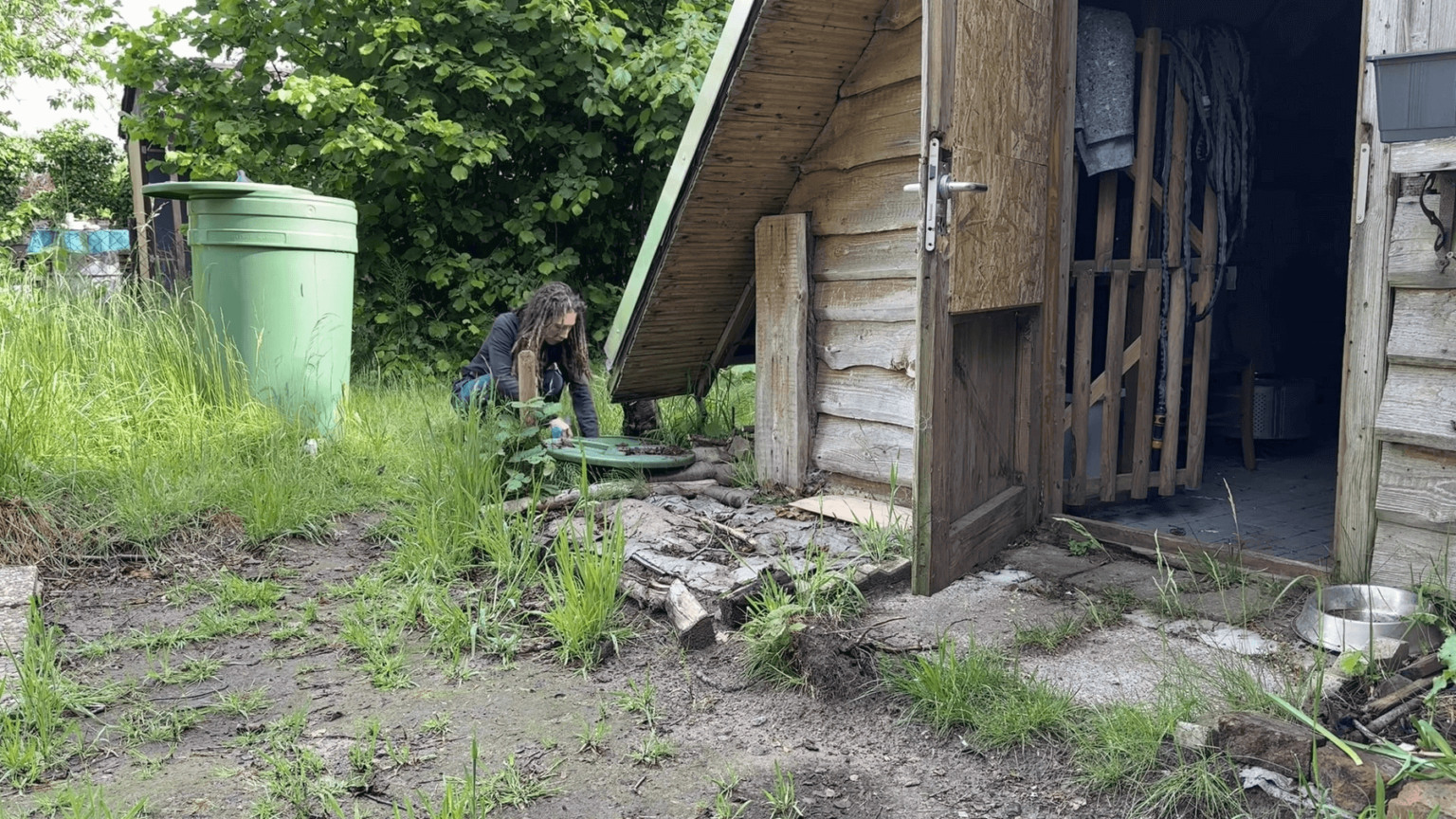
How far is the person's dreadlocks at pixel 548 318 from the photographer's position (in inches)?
216

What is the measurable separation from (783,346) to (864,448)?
673 millimetres

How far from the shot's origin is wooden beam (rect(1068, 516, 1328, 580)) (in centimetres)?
396

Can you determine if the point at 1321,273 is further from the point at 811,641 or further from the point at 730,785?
the point at 730,785

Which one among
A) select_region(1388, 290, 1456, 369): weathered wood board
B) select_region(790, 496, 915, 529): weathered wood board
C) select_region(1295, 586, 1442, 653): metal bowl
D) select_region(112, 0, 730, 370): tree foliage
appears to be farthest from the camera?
select_region(112, 0, 730, 370): tree foliage

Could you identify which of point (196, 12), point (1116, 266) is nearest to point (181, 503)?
point (1116, 266)

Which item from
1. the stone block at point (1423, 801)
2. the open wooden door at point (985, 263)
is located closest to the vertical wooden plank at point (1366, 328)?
the open wooden door at point (985, 263)

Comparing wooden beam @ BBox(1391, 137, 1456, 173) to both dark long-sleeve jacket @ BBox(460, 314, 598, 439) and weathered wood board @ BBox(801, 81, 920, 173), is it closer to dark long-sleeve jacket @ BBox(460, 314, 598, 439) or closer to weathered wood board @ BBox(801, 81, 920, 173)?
weathered wood board @ BBox(801, 81, 920, 173)

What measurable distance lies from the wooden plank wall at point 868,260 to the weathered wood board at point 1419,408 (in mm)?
1923

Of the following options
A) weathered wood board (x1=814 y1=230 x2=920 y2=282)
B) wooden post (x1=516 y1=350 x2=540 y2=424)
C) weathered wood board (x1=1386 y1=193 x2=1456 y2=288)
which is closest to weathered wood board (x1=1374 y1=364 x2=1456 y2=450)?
weathered wood board (x1=1386 y1=193 x2=1456 y2=288)

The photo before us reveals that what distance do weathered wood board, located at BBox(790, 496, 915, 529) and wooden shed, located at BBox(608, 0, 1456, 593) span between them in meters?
0.15

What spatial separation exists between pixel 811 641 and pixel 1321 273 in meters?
6.00

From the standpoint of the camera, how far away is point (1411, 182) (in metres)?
3.38

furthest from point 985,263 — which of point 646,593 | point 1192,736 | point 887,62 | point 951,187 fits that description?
point 1192,736

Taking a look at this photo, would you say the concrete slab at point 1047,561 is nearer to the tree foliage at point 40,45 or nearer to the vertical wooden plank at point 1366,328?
the vertical wooden plank at point 1366,328
